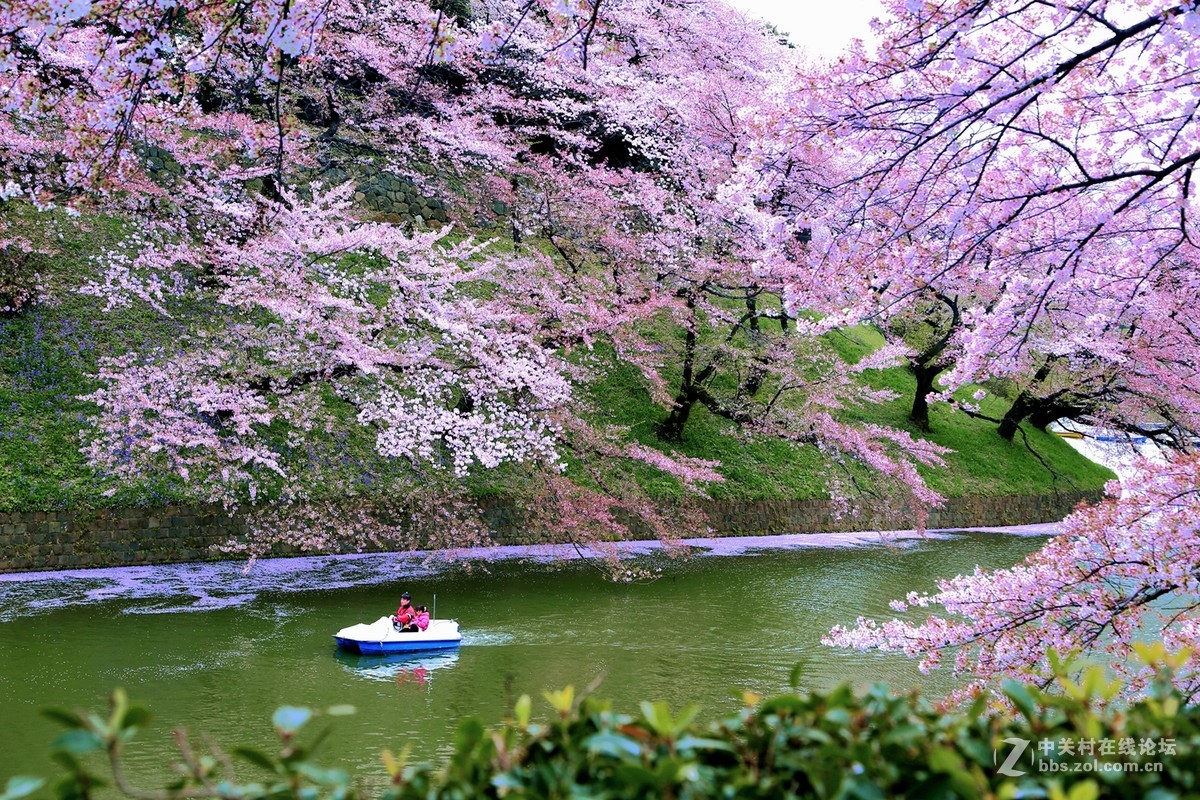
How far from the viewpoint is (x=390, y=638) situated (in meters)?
8.95

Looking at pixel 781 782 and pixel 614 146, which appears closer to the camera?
pixel 781 782

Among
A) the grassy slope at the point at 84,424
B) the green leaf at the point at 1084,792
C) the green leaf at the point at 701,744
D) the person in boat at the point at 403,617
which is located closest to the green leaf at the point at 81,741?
the green leaf at the point at 701,744

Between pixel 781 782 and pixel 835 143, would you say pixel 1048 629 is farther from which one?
pixel 781 782

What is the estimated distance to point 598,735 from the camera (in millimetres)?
1703

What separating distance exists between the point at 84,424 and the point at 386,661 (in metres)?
6.76

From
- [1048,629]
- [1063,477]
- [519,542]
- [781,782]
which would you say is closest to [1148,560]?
[1048,629]

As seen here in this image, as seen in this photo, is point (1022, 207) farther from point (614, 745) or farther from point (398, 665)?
point (398, 665)

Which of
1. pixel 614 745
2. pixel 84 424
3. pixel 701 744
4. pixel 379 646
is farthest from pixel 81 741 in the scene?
pixel 84 424

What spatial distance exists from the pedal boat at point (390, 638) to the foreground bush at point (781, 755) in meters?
7.43

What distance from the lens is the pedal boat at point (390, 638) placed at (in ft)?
29.2

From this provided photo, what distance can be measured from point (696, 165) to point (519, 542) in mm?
7887

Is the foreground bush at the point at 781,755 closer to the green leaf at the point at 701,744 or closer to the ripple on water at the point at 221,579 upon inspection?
the green leaf at the point at 701,744

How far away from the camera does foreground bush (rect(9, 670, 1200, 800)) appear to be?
154 centimetres

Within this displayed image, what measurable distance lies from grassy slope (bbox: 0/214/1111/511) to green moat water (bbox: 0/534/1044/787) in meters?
1.37
